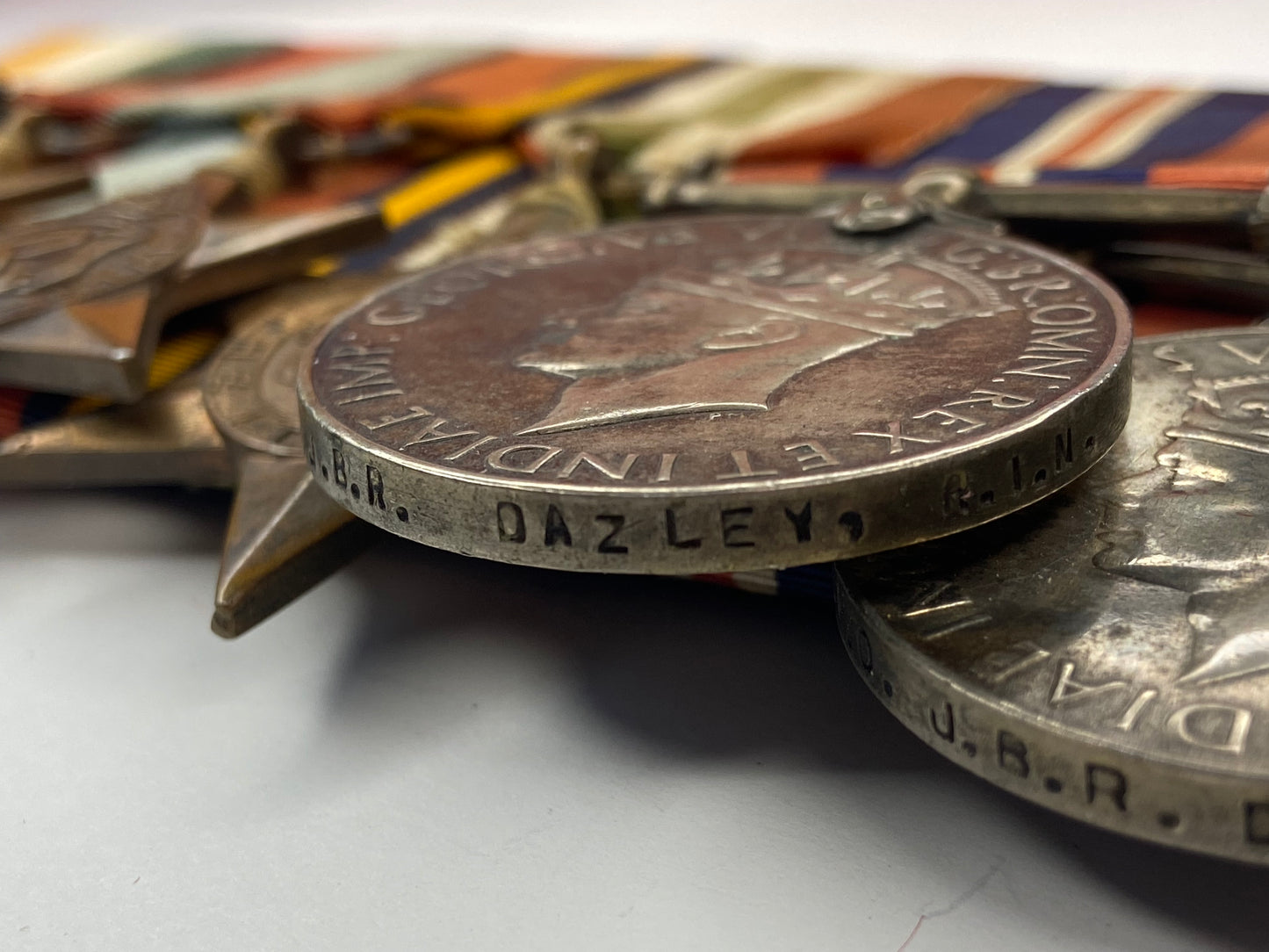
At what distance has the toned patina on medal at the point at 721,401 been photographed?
1090 millimetres

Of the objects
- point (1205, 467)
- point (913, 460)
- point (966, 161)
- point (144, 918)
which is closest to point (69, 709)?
point (144, 918)

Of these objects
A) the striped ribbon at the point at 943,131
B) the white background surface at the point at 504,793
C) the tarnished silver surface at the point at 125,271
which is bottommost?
the white background surface at the point at 504,793

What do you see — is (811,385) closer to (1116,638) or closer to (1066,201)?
(1116,638)

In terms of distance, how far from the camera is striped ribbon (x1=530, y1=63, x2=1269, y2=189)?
6.81ft

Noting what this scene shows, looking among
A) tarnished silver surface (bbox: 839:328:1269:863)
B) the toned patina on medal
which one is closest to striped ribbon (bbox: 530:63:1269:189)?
the toned patina on medal

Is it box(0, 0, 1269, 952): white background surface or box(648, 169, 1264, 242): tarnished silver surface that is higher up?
box(648, 169, 1264, 242): tarnished silver surface

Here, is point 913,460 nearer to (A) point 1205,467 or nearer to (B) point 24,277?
(A) point 1205,467

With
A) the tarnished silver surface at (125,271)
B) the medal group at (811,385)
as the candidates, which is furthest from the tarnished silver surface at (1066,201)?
the tarnished silver surface at (125,271)

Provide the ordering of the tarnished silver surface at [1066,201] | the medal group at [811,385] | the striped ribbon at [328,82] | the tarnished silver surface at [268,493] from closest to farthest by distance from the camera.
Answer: the medal group at [811,385] → the tarnished silver surface at [268,493] → the tarnished silver surface at [1066,201] → the striped ribbon at [328,82]

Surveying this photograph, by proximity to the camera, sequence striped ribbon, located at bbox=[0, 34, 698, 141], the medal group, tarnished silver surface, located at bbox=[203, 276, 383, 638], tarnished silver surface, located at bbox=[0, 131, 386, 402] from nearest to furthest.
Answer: the medal group
tarnished silver surface, located at bbox=[203, 276, 383, 638]
tarnished silver surface, located at bbox=[0, 131, 386, 402]
striped ribbon, located at bbox=[0, 34, 698, 141]

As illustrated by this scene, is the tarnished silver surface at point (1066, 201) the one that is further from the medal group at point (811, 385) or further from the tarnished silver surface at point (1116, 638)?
the tarnished silver surface at point (1116, 638)

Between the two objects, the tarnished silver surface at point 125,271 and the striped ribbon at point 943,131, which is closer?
the tarnished silver surface at point 125,271

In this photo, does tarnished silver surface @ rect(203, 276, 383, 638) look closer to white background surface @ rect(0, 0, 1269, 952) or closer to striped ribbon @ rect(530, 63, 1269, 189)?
white background surface @ rect(0, 0, 1269, 952)

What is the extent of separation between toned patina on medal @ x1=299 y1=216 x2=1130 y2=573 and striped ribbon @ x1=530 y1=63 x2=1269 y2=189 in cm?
59
